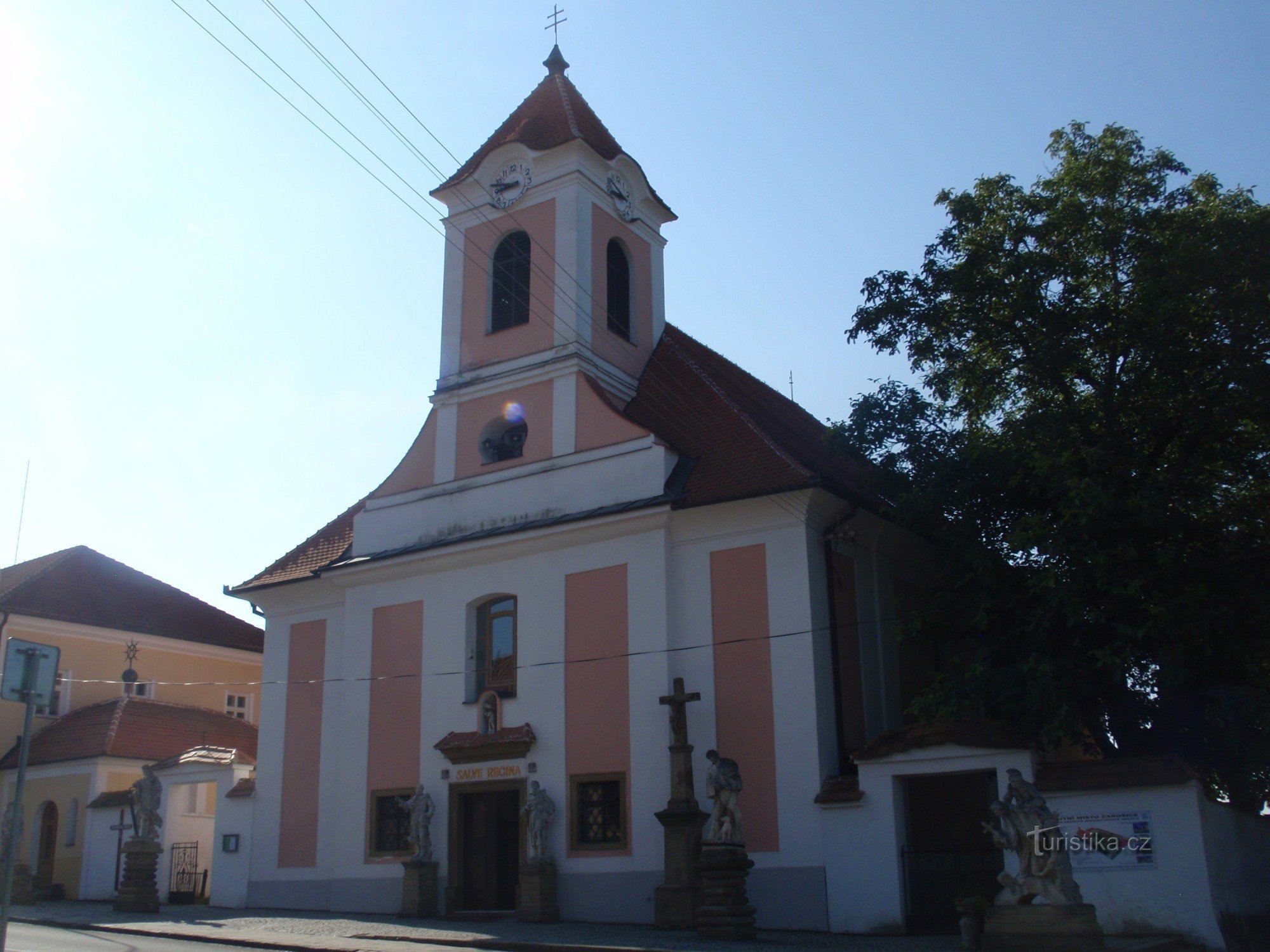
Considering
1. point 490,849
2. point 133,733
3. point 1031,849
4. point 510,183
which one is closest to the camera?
point 1031,849

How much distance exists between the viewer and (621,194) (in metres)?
24.4

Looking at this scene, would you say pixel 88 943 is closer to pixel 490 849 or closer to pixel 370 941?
pixel 370 941

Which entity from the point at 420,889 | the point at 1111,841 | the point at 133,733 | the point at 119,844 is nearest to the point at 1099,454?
A: the point at 1111,841

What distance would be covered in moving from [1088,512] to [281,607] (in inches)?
630

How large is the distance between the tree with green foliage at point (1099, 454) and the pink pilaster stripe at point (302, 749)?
1155 centimetres

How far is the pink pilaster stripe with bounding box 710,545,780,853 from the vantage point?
59.1ft

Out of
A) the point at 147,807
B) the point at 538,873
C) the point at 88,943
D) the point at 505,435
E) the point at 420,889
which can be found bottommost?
the point at 88,943

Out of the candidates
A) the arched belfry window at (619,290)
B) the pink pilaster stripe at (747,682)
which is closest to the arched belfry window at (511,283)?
the arched belfry window at (619,290)

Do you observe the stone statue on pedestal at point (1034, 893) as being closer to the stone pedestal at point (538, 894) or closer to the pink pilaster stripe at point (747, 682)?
the pink pilaster stripe at point (747, 682)

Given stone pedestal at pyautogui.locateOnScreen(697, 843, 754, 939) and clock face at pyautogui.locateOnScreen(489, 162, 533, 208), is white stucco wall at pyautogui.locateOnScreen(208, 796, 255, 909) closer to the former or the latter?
stone pedestal at pyautogui.locateOnScreen(697, 843, 754, 939)

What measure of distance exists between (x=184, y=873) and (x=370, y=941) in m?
11.2

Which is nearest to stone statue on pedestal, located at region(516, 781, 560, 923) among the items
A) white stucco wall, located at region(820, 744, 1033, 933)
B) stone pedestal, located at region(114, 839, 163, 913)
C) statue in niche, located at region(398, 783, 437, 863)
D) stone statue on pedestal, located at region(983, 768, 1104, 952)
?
statue in niche, located at region(398, 783, 437, 863)

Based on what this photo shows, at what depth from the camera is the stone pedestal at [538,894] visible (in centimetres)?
1858

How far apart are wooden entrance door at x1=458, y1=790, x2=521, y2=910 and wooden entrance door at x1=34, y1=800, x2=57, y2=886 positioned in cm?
1241
